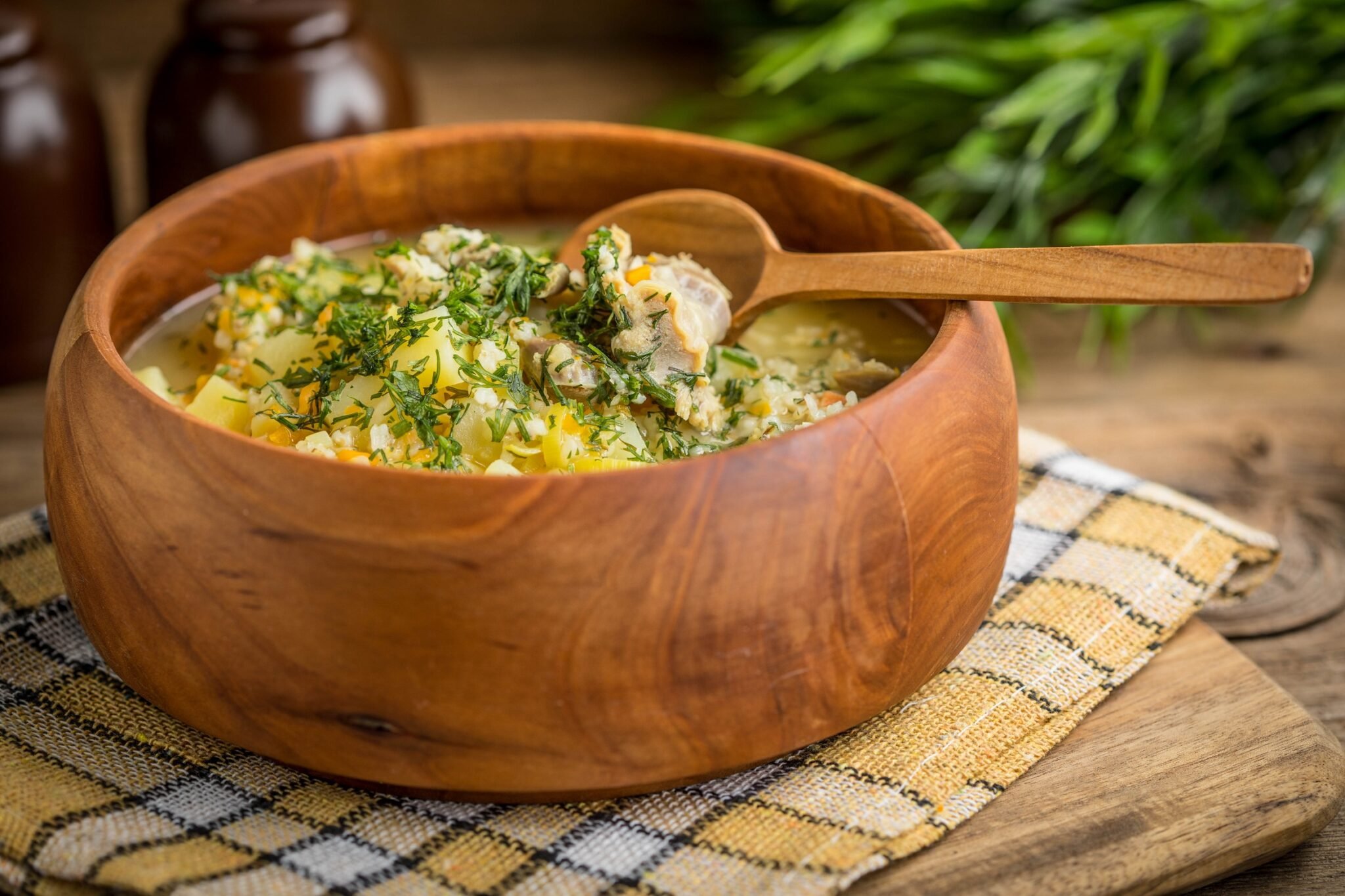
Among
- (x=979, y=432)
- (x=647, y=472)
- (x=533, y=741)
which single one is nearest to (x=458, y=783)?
(x=533, y=741)

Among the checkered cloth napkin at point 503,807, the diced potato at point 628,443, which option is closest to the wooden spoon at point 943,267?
the diced potato at point 628,443

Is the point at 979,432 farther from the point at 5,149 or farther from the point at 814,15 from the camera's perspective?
the point at 814,15

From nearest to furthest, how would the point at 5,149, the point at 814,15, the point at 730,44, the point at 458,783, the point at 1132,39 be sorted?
1. the point at 458,783
2. the point at 5,149
3. the point at 1132,39
4. the point at 814,15
5. the point at 730,44

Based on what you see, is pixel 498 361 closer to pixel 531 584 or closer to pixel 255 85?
pixel 531 584

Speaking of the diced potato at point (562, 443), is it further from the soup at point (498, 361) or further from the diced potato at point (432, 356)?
the diced potato at point (432, 356)

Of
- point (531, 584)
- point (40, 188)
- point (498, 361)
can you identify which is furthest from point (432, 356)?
point (40, 188)

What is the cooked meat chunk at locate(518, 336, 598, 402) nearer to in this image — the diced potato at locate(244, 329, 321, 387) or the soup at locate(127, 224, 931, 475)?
the soup at locate(127, 224, 931, 475)
